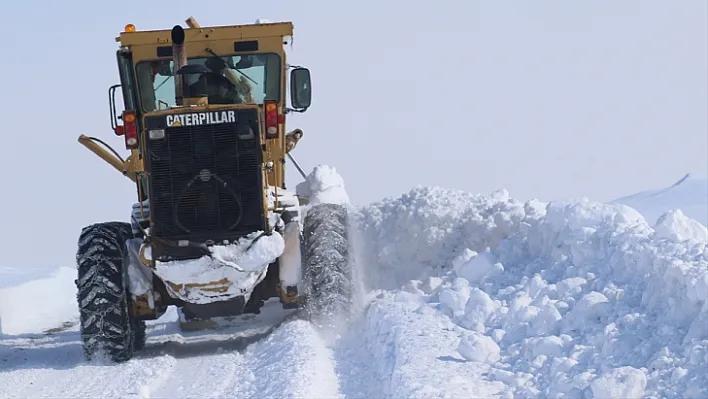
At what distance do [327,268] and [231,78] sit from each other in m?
2.04

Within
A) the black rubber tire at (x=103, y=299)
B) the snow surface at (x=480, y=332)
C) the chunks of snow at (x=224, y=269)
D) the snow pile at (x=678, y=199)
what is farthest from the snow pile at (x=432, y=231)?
the snow pile at (x=678, y=199)

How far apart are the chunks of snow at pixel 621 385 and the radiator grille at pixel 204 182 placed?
13.0 ft

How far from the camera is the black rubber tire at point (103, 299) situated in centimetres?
875

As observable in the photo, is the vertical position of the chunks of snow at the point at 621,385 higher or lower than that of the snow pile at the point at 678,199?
lower

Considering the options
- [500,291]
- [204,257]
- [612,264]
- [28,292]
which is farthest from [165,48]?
[28,292]

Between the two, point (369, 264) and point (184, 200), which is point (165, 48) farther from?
point (369, 264)

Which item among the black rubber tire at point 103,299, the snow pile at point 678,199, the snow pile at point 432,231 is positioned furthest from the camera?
the snow pile at point 678,199

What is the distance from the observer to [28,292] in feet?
58.2

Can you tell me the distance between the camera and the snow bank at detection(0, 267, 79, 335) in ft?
46.9

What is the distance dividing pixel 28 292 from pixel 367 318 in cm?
1049

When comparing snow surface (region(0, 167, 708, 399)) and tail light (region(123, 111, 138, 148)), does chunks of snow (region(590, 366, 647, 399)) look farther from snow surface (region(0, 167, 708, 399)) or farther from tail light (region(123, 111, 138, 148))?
A: tail light (region(123, 111, 138, 148))

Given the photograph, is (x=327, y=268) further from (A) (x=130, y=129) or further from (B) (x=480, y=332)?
(B) (x=480, y=332)

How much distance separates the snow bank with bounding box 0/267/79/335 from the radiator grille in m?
5.61

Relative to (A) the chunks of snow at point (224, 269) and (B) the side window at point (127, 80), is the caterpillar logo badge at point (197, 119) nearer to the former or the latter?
(A) the chunks of snow at point (224, 269)
